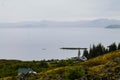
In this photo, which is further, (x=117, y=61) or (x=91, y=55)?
(x=91, y=55)

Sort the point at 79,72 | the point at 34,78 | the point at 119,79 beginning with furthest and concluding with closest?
the point at 34,78
the point at 79,72
the point at 119,79

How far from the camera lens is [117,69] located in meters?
43.9

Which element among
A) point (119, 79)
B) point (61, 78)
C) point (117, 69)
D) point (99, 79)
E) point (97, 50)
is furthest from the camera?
point (97, 50)

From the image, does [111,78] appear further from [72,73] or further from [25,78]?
[25,78]

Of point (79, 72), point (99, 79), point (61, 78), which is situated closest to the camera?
point (99, 79)

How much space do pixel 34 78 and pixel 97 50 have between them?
3485 inches

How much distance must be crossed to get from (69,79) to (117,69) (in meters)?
11.5

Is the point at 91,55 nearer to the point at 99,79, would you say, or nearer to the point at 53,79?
the point at 53,79

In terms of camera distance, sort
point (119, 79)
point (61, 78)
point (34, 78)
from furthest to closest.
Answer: point (34, 78)
point (61, 78)
point (119, 79)

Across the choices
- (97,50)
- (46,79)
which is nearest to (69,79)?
(46,79)

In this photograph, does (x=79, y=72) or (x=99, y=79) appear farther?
(x=79, y=72)

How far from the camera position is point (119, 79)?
37.9 meters

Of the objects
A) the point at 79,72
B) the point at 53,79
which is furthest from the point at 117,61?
the point at 53,79

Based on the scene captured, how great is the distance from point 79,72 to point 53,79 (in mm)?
5247
